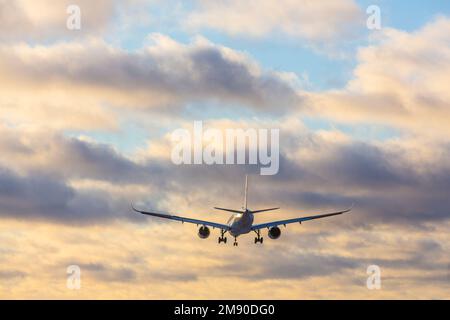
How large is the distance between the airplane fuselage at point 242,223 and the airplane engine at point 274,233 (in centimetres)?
970

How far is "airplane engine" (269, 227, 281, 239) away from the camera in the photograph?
184 meters

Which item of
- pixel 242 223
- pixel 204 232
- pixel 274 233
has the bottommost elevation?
pixel 204 232

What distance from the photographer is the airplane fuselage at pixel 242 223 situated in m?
173

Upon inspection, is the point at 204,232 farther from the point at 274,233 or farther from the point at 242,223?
the point at 274,233

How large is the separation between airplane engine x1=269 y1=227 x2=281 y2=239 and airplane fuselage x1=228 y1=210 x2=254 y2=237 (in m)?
9.70

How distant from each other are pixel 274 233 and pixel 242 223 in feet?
48.6

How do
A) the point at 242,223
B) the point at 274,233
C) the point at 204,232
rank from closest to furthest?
the point at 242,223 < the point at 204,232 < the point at 274,233

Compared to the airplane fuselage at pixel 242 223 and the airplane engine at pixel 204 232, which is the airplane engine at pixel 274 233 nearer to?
the airplane fuselage at pixel 242 223

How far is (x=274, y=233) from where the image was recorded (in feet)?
604
